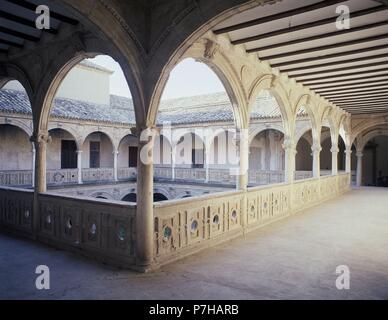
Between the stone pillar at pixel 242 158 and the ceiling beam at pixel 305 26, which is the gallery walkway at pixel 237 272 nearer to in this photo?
the stone pillar at pixel 242 158

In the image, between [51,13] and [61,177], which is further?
[61,177]

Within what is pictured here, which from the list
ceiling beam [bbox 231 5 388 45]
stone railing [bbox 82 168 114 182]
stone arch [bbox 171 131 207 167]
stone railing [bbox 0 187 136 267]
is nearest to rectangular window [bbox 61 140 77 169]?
stone railing [bbox 82 168 114 182]

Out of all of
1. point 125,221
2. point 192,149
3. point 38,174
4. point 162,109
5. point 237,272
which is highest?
point 162,109

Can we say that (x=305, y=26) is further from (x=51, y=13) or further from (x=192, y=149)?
(x=192, y=149)

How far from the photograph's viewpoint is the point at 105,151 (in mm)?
20484

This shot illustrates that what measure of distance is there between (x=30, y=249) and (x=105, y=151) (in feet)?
49.3

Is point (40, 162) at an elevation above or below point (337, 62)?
below

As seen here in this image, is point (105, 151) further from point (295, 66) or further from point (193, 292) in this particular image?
point (193, 292)

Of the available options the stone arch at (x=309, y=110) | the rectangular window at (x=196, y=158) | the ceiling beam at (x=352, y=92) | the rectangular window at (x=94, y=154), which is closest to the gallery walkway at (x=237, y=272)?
the stone arch at (x=309, y=110)

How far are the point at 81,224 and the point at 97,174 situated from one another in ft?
40.5

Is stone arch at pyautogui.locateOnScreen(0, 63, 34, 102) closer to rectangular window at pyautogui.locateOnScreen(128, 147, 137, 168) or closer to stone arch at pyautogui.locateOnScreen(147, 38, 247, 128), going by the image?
stone arch at pyautogui.locateOnScreen(147, 38, 247, 128)

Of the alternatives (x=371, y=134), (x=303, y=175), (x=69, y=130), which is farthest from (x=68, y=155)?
(x=371, y=134)

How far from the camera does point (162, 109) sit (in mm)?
25312

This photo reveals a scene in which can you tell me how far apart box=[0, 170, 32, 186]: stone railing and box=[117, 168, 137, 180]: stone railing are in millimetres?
5070
